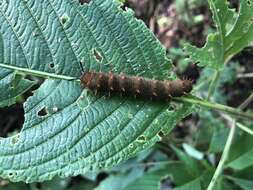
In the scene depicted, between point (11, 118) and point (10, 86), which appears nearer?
point (10, 86)

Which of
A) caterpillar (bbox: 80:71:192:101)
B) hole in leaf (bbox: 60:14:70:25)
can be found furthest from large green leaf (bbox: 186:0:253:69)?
hole in leaf (bbox: 60:14:70:25)

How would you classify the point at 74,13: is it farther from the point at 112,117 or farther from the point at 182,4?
the point at 182,4

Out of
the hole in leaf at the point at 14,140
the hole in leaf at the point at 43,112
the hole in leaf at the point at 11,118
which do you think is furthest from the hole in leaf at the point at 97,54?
the hole in leaf at the point at 11,118

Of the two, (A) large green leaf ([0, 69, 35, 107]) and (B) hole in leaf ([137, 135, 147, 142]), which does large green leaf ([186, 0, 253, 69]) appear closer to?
(B) hole in leaf ([137, 135, 147, 142])

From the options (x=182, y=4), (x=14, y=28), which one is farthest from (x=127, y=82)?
(x=182, y=4)

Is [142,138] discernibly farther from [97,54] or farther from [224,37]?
[224,37]

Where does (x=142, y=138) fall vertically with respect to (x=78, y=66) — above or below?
below

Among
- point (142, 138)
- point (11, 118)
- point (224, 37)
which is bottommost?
point (11, 118)

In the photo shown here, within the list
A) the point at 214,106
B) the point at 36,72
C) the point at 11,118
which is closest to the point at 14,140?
the point at 36,72
